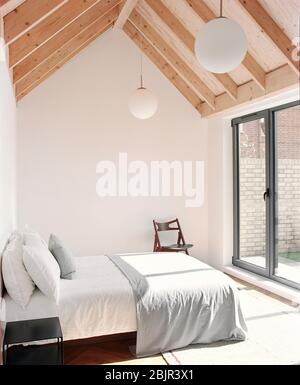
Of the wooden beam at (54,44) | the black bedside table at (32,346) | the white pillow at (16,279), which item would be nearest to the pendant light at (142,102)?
the wooden beam at (54,44)

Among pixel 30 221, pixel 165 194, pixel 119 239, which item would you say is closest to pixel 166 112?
pixel 165 194

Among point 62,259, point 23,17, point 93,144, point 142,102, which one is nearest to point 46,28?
point 23,17

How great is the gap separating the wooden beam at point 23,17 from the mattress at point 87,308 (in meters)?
1.61

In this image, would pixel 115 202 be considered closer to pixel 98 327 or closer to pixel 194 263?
pixel 194 263

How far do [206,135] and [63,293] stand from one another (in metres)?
3.22

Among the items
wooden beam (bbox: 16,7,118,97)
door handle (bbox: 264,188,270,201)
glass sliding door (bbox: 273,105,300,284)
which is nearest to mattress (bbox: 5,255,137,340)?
glass sliding door (bbox: 273,105,300,284)

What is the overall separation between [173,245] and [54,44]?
2.56 meters

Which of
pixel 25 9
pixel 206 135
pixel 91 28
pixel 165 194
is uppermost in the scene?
pixel 91 28

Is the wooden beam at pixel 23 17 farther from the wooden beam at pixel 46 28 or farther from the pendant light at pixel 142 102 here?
the pendant light at pixel 142 102

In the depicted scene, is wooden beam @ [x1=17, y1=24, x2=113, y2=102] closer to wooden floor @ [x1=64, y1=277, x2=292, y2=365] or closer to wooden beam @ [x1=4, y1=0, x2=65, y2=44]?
wooden beam @ [x1=4, y1=0, x2=65, y2=44]

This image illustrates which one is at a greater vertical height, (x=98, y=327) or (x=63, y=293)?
(x=63, y=293)

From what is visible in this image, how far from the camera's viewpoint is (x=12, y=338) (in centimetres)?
185

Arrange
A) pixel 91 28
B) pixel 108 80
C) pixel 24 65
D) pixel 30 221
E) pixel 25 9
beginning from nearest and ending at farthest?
pixel 25 9, pixel 24 65, pixel 91 28, pixel 30 221, pixel 108 80

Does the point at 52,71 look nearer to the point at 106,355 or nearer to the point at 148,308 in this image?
the point at 148,308
